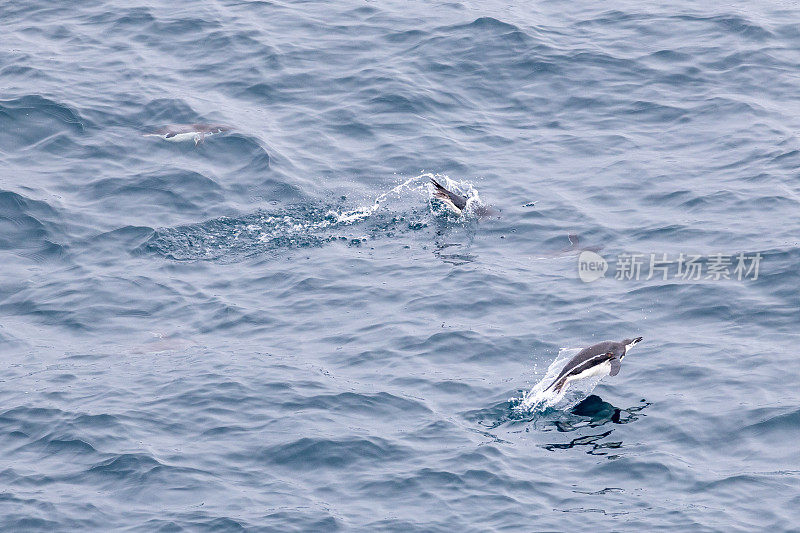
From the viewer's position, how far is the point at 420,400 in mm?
18062

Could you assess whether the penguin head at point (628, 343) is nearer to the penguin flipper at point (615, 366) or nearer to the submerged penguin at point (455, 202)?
the penguin flipper at point (615, 366)

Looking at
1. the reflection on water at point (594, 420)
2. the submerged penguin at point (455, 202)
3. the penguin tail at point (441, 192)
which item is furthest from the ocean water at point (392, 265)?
the penguin tail at point (441, 192)

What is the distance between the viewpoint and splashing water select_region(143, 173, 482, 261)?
22.3 metres

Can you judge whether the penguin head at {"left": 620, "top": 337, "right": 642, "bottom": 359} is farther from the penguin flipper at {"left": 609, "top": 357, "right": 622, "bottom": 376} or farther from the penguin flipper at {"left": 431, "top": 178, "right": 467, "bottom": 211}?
the penguin flipper at {"left": 431, "top": 178, "right": 467, "bottom": 211}

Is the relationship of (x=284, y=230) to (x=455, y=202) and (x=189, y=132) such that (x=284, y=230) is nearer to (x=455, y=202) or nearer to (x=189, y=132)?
(x=455, y=202)

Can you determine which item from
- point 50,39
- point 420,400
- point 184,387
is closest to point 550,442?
point 420,400

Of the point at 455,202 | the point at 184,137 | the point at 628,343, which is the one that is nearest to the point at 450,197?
the point at 455,202

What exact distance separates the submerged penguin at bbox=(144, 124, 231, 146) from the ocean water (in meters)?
0.24

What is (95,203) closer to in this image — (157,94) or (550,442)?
(157,94)

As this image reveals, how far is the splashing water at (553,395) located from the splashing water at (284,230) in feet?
18.2

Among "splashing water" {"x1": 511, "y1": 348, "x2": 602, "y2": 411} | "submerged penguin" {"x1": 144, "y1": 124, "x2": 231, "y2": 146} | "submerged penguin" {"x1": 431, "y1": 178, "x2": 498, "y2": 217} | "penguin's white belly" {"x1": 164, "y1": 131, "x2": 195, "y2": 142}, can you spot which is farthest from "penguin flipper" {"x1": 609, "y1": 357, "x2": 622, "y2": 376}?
"penguin's white belly" {"x1": 164, "y1": 131, "x2": 195, "y2": 142}

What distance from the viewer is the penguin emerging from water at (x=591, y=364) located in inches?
703

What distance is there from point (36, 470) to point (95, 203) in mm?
8266

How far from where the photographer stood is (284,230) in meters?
22.9
